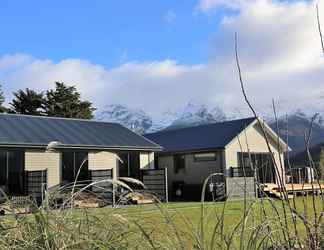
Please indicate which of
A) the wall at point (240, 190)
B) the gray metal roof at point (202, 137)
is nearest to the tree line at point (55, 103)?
the gray metal roof at point (202, 137)

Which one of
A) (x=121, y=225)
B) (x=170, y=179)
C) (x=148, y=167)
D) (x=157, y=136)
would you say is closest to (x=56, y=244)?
(x=121, y=225)

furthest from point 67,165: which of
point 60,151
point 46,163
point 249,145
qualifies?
point 249,145

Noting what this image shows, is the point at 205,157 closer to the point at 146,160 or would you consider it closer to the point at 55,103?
the point at 146,160

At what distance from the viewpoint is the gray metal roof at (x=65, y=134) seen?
21367 mm

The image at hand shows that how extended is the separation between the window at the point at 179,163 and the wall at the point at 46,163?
9.56m

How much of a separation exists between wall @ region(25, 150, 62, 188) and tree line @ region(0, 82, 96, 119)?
2290 centimetres

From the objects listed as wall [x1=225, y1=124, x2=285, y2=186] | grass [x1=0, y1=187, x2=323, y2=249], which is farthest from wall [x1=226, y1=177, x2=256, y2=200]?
wall [x1=225, y1=124, x2=285, y2=186]

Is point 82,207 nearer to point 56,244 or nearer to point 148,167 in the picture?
point 56,244

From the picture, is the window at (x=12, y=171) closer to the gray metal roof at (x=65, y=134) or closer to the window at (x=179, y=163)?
the gray metal roof at (x=65, y=134)

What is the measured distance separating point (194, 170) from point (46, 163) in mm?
9959

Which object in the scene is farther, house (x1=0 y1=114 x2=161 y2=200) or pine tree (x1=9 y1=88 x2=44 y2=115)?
pine tree (x1=9 y1=88 x2=44 y2=115)

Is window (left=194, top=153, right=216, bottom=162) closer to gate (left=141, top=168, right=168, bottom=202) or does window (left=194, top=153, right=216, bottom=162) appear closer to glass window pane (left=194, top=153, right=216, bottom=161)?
glass window pane (left=194, top=153, right=216, bottom=161)

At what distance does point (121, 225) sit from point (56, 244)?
416 mm

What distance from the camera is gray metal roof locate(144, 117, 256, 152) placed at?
29.0 m
